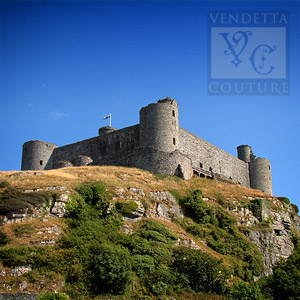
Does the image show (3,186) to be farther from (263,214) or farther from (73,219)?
(263,214)

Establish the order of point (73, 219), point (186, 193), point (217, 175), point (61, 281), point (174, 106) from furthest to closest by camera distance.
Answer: point (217, 175) < point (174, 106) < point (186, 193) < point (73, 219) < point (61, 281)

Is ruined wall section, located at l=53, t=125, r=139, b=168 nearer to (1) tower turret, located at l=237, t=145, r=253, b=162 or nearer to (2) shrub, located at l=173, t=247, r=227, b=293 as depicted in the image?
(1) tower turret, located at l=237, t=145, r=253, b=162

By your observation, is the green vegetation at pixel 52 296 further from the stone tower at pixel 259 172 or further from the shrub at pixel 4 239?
the stone tower at pixel 259 172

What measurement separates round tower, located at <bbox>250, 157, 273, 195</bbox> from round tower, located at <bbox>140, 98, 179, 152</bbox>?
18161 millimetres

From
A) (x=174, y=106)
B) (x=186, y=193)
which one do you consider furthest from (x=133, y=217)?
(x=174, y=106)

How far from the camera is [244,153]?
75438 millimetres

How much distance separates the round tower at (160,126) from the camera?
2281 inches

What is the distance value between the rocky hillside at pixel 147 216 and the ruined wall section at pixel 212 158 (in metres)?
7.37

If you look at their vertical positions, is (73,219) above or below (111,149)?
below

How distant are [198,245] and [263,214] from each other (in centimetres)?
1056

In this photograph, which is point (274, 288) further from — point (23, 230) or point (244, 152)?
point (244, 152)

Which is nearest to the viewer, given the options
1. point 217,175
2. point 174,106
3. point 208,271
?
point 208,271

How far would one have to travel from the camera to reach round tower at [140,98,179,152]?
2281 inches

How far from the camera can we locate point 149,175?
53875 millimetres
